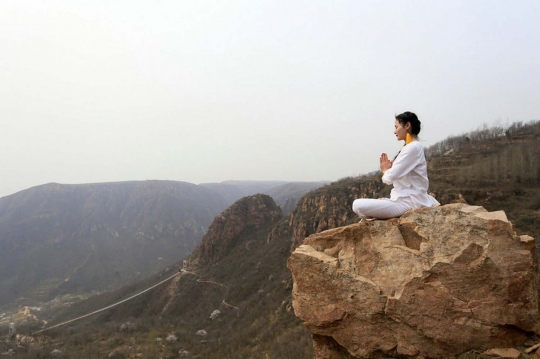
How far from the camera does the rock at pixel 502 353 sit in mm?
4148

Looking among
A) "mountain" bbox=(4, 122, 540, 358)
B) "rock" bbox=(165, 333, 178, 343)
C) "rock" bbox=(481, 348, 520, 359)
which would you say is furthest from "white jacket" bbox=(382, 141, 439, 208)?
"rock" bbox=(165, 333, 178, 343)

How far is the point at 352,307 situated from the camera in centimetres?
502

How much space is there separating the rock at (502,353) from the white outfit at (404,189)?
2.16 metres

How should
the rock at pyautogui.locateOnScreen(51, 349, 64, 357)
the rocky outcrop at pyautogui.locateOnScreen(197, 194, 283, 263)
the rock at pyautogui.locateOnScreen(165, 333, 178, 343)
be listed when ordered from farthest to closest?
the rocky outcrop at pyautogui.locateOnScreen(197, 194, 283, 263), the rock at pyautogui.locateOnScreen(165, 333, 178, 343), the rock at pyautogui.locateOnScreen(51, 349, 64, 357)

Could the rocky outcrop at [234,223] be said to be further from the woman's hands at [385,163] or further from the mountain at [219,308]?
the woman's hands at [385,163]

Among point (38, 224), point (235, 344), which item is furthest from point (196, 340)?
point (38, 224)

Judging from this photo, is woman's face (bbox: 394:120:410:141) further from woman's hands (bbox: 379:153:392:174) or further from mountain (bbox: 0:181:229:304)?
mountain (bbox: 0:181:229:304)

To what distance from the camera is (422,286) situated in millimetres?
4641

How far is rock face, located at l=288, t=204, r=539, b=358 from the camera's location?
4375 mm

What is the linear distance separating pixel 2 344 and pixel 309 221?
33964 millimetres

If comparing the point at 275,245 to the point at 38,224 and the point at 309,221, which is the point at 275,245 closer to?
the point at 309,221

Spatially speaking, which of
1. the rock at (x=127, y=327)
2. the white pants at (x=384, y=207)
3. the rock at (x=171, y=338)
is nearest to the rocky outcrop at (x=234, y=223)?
the rock at (x=127, y=327)

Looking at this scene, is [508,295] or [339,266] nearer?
[508,295]

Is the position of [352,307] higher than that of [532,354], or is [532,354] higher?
[352,307]
